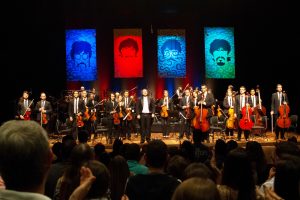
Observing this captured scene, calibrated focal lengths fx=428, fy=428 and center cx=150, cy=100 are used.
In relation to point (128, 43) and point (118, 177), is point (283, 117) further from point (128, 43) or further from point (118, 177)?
point (118, 177)

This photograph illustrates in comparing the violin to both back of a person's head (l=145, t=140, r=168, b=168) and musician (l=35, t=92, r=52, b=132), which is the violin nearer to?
musician (l=35, t=92, r=52, b=132)

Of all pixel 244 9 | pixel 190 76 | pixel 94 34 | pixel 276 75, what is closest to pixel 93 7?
pixel 94 34

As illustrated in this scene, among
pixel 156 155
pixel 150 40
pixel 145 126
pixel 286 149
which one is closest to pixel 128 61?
pixel 150 40

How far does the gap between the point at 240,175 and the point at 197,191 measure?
1.26 meters

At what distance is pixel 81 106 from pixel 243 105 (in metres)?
4.85

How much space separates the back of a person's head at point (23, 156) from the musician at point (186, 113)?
11.1m

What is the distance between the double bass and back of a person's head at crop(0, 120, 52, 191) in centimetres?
1073

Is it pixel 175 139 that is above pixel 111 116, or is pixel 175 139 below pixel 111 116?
below

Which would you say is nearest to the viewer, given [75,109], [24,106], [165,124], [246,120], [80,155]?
[80,155]

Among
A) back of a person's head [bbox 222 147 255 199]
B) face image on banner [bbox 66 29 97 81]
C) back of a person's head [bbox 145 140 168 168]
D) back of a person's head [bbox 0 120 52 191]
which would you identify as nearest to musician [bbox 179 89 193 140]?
face image on banner [bbox 66 29 97 81]

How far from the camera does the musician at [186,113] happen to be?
12820 mm

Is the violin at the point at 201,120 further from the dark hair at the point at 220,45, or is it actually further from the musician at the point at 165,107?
the dark hair at the point at 220,45

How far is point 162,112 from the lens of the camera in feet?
44.5

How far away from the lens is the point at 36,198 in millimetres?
1460
